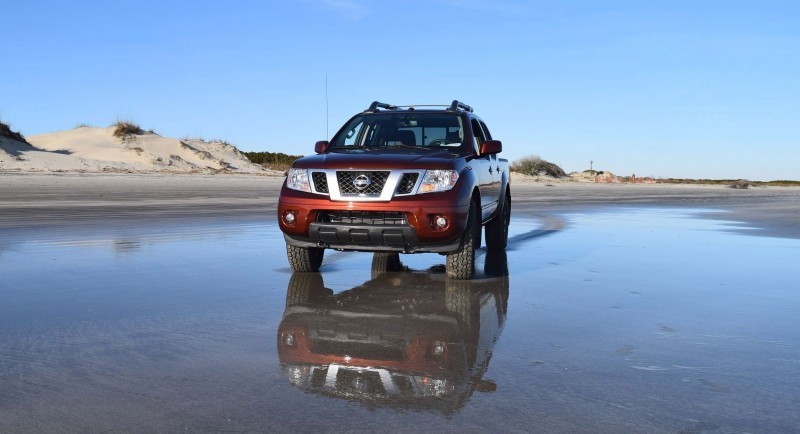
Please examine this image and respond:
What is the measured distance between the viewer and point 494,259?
10.3m

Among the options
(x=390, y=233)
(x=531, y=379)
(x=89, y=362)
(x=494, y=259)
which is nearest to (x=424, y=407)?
(x=531, y=379)

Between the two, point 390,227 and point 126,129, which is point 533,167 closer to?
point 126,129

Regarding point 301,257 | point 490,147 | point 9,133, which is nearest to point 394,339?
point 301,257

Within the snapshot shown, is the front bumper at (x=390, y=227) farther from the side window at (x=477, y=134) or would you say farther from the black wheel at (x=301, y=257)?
the side window at (x=477, y=134)

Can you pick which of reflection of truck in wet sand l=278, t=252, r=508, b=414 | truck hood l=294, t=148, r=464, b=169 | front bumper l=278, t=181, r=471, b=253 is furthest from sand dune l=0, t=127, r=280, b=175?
reflection of truck in wet sand l=278, t=252, r=508, b=414

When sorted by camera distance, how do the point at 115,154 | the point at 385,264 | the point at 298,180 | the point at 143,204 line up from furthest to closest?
the point at 115,154
the point at 143,204
the point at 385,264
the point at 298,180

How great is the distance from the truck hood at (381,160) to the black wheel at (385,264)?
119 centimetres

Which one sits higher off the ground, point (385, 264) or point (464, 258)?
point (464, 258)

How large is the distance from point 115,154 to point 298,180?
38.6 m

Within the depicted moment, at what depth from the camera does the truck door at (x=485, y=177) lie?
9.37m

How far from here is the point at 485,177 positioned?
9711 millimetres

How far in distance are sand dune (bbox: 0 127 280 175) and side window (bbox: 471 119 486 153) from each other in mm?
28712

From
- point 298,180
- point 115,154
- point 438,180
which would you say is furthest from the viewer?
point 115,154

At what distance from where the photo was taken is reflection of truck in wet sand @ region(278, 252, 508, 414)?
4.07 metres
